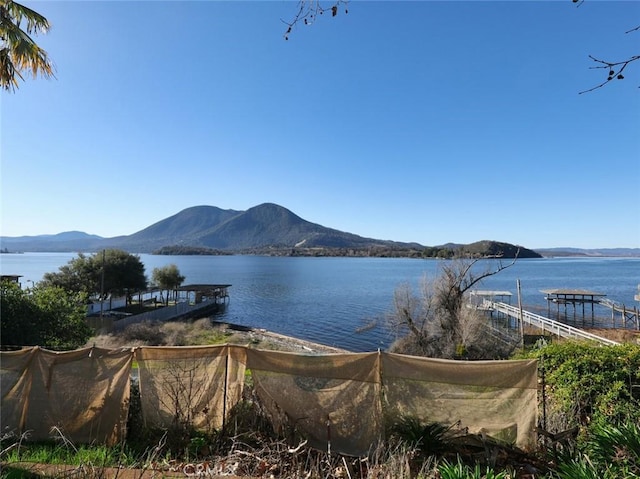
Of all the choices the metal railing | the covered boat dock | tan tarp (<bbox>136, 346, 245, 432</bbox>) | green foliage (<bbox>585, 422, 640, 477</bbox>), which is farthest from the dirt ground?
the covered boat dock

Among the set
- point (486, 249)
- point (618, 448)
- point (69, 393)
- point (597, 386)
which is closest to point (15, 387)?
point (69, 393)

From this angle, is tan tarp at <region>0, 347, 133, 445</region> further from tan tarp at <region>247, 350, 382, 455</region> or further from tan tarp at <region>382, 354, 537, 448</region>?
tan tarp at <region>382, 354, 537, 448</region>

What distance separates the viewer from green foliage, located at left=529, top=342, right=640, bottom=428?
630 cm

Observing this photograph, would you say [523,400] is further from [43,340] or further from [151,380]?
[43,340]

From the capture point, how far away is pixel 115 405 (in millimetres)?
6840

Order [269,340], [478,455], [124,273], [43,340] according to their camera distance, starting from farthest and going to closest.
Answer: [124,273]
[269,340]
[43,340]
[478,455]

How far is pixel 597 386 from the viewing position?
21.9ft

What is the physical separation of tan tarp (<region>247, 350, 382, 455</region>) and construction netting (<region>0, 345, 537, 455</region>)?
2cm

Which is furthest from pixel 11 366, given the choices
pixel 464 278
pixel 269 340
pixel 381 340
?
pixel 381 340

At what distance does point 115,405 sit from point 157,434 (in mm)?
975

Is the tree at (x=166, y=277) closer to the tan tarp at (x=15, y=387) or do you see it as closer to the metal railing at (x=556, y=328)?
the metal railing at (x=556, y=328)

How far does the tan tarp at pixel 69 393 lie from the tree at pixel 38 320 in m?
5.97

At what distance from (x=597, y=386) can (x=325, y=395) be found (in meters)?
4.72

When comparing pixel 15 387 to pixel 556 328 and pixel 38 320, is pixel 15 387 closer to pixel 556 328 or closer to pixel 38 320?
pixel 38 320
